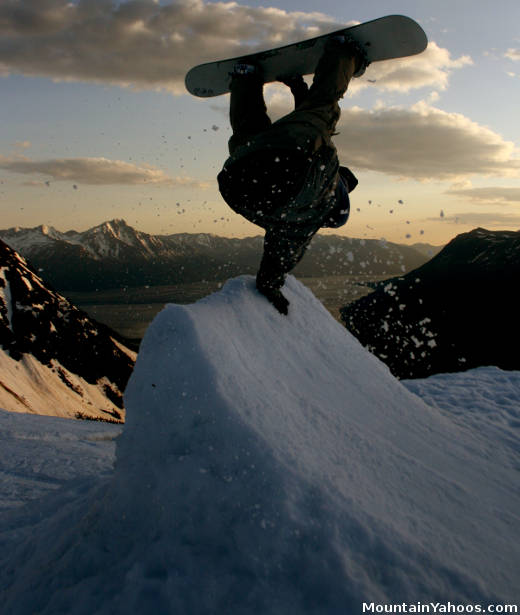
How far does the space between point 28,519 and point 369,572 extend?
3654 millimetres

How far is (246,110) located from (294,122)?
101cm

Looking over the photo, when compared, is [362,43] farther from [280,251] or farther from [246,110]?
[280,251]

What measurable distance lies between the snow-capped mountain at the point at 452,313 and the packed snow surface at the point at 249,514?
269 feet

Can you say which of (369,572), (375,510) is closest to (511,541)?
(375,510)

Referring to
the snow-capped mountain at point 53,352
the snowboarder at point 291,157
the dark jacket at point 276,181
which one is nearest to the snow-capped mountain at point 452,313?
the snow-capped mountain at point 53,352

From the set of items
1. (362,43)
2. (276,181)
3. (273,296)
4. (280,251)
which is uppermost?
(362,43)

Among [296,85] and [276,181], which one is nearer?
[276,181]

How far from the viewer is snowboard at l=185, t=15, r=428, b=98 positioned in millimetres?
3779

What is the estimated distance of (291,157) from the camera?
2.58 m

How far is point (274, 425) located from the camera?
247 cm

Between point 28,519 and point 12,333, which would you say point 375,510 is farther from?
point 12,333

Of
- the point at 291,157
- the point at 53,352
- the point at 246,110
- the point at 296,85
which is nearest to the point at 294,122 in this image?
the point at 291,157

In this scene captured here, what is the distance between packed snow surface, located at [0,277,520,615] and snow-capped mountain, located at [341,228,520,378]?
81.9 meters

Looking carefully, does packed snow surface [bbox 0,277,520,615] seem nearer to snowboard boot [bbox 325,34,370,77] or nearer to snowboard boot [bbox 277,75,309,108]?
snowboard boot [bbox 325,34,370,77]
